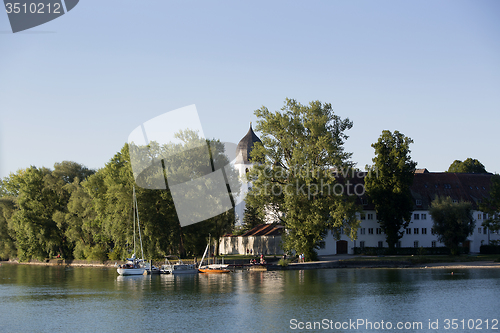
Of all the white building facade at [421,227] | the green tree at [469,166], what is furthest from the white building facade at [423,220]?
the green tree at [469,166]

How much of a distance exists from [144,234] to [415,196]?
39821 mm

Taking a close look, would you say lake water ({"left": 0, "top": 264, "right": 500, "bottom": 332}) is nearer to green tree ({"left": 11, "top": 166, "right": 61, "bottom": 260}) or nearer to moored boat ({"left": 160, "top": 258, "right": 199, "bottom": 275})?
moored boat ({"left": 160, "top": 258, "right": 199, "bottom": 275})

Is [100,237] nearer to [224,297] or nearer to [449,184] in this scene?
[224,297]

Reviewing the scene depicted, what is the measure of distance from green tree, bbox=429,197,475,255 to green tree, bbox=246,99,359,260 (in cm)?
1313

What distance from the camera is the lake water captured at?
27125 millimetres

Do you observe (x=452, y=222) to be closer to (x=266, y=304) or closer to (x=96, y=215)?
(x=266, y=304)

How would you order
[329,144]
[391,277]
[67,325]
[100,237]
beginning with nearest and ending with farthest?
[67,325] < [391,277] < [329,144] < [100,237]

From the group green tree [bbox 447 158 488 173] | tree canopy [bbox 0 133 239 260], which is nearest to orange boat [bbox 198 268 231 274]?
tree canopy [bbox 0 133 239 260]

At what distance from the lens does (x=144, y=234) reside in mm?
65562

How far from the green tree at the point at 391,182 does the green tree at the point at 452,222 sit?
17.5 ft

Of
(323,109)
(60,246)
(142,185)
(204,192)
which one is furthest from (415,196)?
(60,246)

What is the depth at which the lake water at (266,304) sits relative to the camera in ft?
89.0

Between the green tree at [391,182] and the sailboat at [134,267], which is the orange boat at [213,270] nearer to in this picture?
the sailboat at [134,267]

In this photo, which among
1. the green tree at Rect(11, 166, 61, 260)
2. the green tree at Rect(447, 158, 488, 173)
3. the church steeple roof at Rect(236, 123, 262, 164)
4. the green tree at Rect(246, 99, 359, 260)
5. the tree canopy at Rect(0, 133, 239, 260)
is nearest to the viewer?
the green tree at Rect(246, 99, 359, 260)
